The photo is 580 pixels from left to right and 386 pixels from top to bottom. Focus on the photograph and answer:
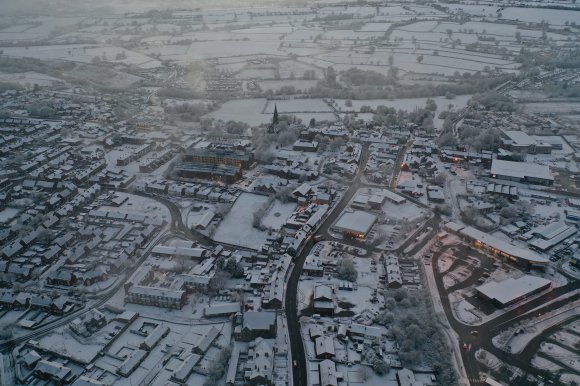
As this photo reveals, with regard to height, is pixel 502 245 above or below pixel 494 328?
above

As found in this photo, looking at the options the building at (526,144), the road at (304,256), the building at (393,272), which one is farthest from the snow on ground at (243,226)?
the building at (526,144)

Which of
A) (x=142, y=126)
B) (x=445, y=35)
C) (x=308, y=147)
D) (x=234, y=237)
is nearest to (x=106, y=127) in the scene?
(x=142, y=126)

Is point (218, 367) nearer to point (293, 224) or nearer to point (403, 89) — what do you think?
point (293, 224)

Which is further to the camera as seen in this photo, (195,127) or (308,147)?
(195,127)

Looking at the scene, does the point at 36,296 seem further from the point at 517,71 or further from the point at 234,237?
the point at 517,71

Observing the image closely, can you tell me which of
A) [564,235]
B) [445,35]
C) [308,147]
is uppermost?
[445,35]

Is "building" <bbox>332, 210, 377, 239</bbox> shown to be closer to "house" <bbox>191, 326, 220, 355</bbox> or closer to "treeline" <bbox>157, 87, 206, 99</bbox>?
"house" <bbox>191, 326, 220, 355</bbox>

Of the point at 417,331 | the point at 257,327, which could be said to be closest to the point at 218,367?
the point at 257,327
